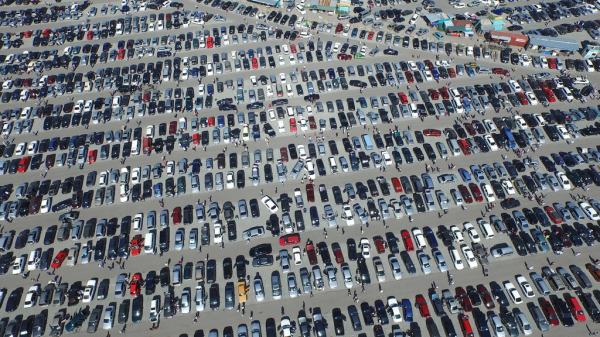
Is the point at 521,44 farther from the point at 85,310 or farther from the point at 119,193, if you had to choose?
the point at 85,310

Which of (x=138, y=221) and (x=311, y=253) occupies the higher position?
(x=138, y=221)

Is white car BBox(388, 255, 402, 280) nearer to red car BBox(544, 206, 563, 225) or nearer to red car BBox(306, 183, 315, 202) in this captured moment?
red car BBox(306, 183, 315, 202)

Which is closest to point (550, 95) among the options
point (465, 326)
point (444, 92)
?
point (444, 92)

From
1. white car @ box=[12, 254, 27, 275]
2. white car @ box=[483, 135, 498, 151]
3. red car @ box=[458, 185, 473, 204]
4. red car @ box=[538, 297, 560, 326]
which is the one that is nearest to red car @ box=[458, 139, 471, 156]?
white car @ box=[483, 135, 498, 151]

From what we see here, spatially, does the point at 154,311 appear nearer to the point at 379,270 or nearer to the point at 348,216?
the point at 348,216

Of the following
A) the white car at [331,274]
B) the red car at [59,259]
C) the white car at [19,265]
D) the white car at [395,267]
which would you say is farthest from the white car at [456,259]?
the white car at [19,265]
